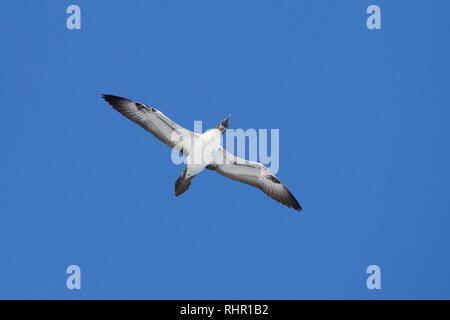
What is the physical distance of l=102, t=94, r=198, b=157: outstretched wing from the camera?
24438mm

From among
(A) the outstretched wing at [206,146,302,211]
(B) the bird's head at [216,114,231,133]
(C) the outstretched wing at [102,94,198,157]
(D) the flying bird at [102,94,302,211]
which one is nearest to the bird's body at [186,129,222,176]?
(D) the flying bird at [102,94,302,211]

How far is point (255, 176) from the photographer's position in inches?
1025

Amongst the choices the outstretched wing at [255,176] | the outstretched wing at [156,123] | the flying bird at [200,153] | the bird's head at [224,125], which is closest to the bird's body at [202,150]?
the flying bird at [200,153]

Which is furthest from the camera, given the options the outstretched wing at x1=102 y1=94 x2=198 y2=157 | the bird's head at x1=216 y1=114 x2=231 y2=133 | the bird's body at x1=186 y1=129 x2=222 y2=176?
the outstretched wing at x1=102 y1=94 x2=198 y2=157

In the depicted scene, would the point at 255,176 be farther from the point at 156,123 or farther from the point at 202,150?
the point at 156,123

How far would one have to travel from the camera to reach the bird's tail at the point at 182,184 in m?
23.7

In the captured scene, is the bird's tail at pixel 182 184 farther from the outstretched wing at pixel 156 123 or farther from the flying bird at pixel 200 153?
the outstretched wing at pixel 156 123

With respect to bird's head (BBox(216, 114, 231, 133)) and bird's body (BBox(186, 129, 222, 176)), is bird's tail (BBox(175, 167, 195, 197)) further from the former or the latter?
bird's head (BBox(216, 114, 231, 133))
